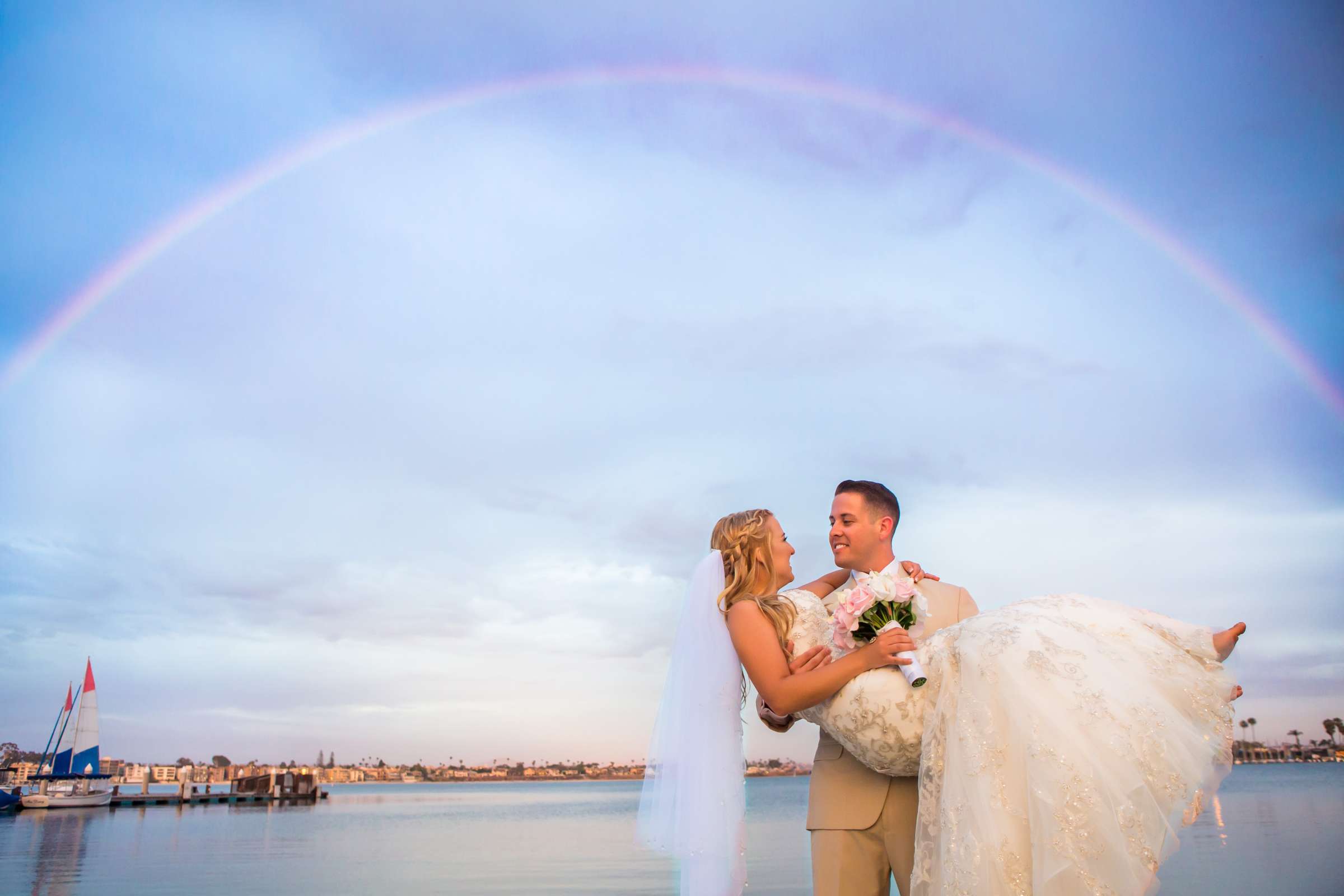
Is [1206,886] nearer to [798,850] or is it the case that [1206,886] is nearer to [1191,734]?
[798,850]

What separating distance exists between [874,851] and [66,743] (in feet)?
226

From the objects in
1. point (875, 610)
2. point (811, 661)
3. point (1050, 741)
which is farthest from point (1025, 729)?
point (811, 661)

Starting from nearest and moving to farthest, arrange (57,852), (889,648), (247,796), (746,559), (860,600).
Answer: (889,648), (860,600), (746,559), (57,852), (247,796)

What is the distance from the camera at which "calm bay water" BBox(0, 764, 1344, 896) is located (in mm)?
19969

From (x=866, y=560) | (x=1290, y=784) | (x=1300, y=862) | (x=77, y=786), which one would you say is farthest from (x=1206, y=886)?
(x=77, y=786)

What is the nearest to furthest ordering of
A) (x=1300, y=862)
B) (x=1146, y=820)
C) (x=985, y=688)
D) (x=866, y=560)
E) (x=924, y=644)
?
1. (x=1146, y=820)
2. (x=985, y=688)
3. (x=924, y=644)
4. (x=866, y=560)
5. (x=1300, y=862)

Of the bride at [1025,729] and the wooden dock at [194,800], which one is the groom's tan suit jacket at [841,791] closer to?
the bride at [1025,729]

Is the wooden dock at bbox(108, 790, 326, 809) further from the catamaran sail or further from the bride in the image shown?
the bride

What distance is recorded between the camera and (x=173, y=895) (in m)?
19.7

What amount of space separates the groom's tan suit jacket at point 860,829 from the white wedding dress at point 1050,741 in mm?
168

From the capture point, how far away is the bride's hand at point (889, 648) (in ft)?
11.4

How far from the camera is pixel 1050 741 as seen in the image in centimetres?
317

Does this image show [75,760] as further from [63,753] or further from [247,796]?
[247,796]

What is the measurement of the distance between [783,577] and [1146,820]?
185cm
